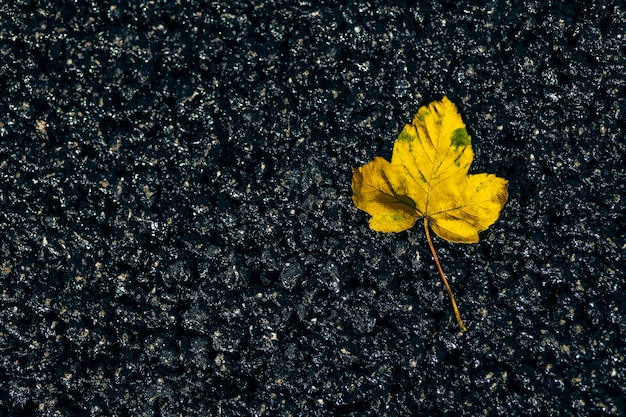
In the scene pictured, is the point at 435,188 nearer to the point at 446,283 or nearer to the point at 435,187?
the point at 435,187

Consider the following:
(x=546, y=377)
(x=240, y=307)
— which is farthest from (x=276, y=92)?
(x=546, y=377)

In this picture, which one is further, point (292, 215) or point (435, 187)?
point (292, 215)

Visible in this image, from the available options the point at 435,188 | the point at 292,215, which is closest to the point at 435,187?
the point at 435,188

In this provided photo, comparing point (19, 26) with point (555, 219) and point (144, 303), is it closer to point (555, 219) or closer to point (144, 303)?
point (144, 303)

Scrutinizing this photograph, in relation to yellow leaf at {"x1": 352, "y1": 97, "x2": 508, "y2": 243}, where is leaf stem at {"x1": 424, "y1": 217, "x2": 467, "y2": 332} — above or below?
below

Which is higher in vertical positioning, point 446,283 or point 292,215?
point 292,215

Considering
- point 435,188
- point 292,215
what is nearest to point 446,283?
point 435,188
